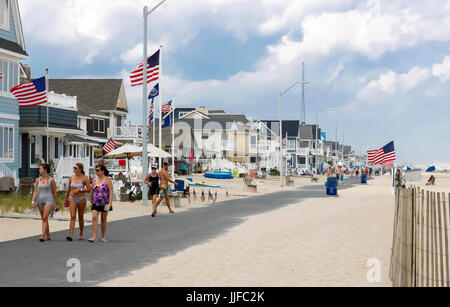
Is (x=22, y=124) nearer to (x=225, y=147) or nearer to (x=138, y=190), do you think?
(x=138, y=190)

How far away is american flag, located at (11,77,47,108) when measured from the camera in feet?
93.4

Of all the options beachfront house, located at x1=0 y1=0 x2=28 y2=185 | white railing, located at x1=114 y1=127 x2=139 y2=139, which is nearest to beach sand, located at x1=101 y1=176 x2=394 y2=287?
beachfront house, located at x1=0 y1=0 x2=28 y2=185

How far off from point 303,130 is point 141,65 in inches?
4570

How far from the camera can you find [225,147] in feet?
309

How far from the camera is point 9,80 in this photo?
30.1m

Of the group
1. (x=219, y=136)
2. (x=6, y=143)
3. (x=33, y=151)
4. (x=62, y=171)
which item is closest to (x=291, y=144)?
(x=219, y=136)

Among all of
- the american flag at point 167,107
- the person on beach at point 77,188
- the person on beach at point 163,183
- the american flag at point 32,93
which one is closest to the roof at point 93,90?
the american flag at point 167,107

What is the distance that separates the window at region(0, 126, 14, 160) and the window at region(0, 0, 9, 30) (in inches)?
192

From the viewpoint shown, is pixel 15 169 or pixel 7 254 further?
pixel 15 169

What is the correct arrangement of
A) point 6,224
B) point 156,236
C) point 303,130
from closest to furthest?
1. point 156,236
2. point 6,224
3. point 303,130

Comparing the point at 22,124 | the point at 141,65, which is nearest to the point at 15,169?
the point at 22,124

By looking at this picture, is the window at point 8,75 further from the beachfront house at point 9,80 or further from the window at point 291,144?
the window at point 291,144

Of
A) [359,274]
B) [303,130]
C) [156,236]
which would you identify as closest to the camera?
[359,274]

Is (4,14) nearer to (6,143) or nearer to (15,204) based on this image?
(6,143)
